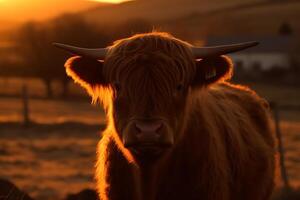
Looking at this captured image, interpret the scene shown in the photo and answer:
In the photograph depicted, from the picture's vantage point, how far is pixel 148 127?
452 centimetres

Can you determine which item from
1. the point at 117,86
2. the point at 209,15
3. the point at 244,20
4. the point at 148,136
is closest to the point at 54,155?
the point at 117,86

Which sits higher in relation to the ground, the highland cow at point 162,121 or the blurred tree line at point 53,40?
the highland cow at point 162,121

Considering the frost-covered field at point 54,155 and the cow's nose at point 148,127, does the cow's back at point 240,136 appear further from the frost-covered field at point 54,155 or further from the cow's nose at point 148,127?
the frost-covered field at point 54,155

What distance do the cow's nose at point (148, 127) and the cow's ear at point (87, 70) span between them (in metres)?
1.06

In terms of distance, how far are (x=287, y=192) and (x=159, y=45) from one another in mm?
7546

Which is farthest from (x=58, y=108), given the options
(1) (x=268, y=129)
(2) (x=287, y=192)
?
(1) (x=268, y=129)

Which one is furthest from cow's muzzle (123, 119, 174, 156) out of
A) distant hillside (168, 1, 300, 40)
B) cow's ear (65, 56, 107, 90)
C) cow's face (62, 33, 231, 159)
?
distant hillside (168, 1, 300, 40)

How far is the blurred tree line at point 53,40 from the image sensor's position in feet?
163

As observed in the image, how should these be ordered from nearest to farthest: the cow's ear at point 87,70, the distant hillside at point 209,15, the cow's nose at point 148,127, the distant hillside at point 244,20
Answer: the cow's nose at point 148,127 < the cow's ear at point 87,70 < the distant hillside at point 244,20 < the distant hillside at point 209,15

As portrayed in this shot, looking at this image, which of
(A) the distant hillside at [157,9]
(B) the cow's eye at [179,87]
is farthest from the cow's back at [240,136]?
(A) the distant hillside at [157,9]

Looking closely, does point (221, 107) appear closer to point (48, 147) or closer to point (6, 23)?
point (48, 147)

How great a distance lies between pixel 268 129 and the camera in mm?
8180

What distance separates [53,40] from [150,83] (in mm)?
48098

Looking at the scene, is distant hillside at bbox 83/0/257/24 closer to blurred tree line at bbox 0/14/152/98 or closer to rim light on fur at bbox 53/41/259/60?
blurred tree line at bbox 0/14/152/98
